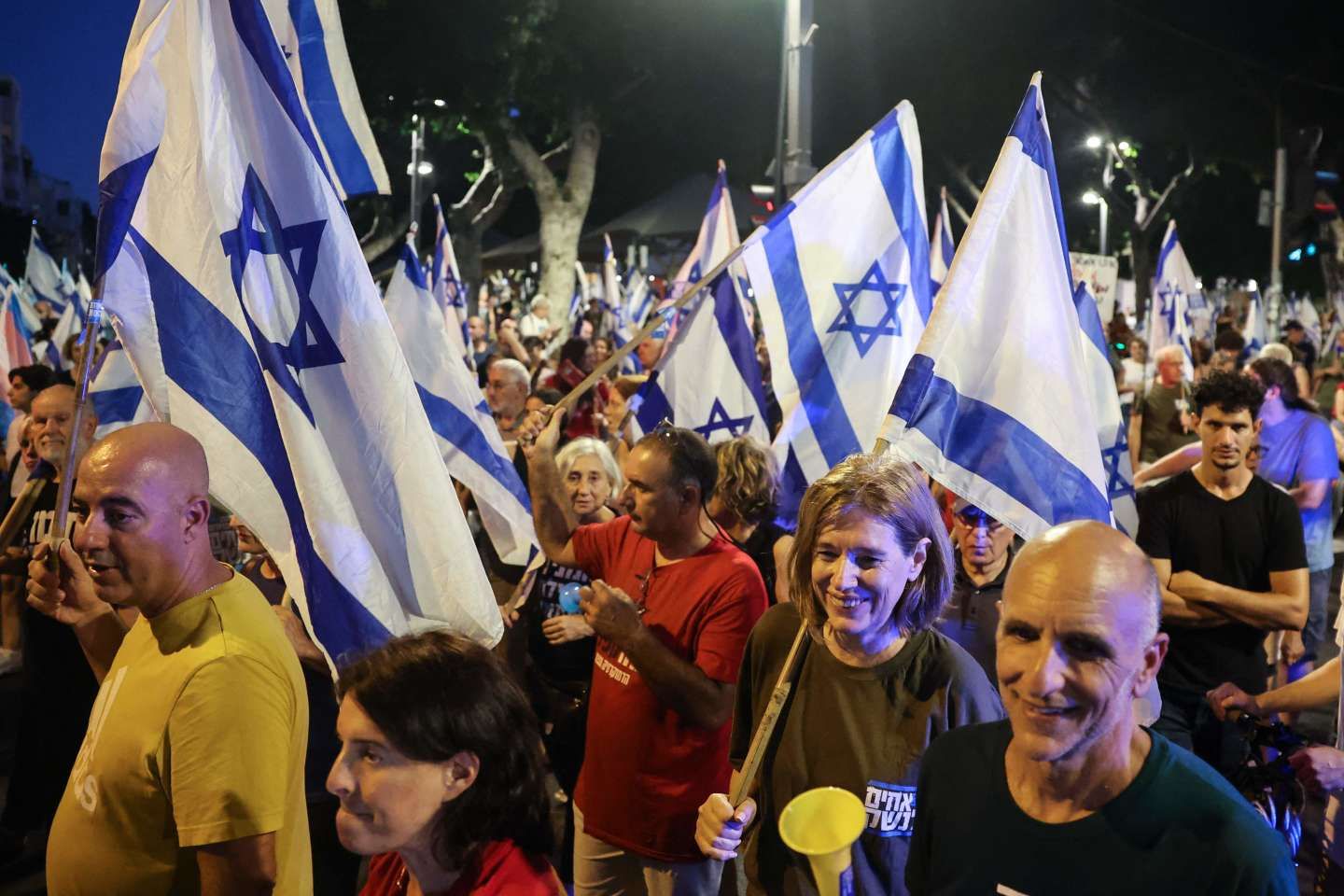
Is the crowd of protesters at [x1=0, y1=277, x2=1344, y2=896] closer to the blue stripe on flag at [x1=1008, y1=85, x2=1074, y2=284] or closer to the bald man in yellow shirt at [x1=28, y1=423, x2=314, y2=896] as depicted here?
the bald man in yellow shirt at [x1=28, y1=423, x2=314, y2=896]

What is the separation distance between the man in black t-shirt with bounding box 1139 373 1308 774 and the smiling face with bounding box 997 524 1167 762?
2.97 meters

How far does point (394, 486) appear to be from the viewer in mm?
3645

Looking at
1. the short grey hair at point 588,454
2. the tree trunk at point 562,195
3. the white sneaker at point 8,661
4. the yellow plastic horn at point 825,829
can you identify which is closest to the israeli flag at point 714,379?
the short grey hair at point 588,454

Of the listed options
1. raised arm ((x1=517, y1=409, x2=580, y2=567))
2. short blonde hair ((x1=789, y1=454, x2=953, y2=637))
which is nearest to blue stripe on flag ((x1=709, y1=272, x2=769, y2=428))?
raised arm ((x1=517, y1=409, x2=580, y2=567))

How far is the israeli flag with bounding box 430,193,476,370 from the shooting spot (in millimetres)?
11734

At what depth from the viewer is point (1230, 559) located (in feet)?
16.0

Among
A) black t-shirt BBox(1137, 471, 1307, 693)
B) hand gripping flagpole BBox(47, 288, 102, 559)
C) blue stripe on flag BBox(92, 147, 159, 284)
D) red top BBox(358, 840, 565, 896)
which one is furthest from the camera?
black t-shirt BBox(1137, 471, 1307, 693)

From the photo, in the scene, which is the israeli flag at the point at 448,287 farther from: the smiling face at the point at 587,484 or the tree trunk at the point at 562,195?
the tree trunk at the point at 562,195

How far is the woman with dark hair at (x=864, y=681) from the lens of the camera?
9.36 feet

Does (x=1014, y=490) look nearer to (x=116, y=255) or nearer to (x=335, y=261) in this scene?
(x=335, y=261)

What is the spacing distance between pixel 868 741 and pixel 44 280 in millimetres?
20451

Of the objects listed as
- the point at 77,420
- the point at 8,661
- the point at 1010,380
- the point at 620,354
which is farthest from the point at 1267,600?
the point at 8,661

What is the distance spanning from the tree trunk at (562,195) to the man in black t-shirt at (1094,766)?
2388 cm

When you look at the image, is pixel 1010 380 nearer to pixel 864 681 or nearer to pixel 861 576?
pixel 861 576
